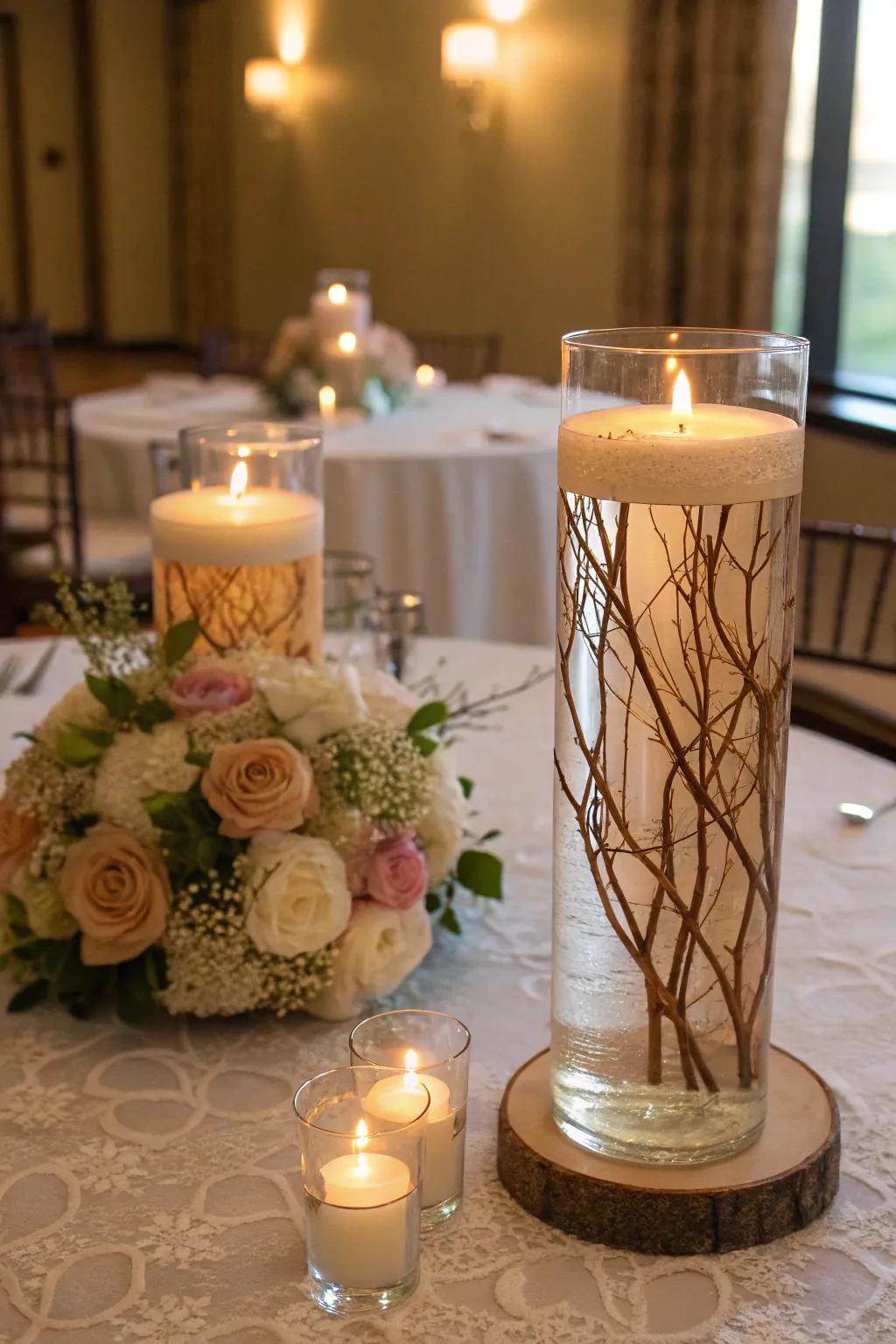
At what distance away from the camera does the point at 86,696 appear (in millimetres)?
979

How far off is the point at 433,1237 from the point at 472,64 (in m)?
6.02

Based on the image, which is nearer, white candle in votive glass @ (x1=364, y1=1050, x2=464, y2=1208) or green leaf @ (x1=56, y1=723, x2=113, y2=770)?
white candle in votive glass @ (x1=364, y1=1050, x2=464, y2=1208)

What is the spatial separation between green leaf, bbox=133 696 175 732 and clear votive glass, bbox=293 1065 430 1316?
1.05ft

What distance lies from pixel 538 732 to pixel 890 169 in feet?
12.0

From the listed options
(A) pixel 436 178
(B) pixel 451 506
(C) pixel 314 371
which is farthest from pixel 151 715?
(A) pixel 436 178

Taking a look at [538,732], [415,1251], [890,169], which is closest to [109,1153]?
[415,1251]

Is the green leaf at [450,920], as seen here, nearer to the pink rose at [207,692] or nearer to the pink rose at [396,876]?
the pink rose at [396,876]

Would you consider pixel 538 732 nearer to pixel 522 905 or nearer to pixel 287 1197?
pixel 522 905

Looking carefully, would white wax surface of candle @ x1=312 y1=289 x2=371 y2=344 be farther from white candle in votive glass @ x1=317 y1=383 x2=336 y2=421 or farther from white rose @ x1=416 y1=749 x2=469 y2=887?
white rose @ x1=416 y1=749 x2=469 y2=887

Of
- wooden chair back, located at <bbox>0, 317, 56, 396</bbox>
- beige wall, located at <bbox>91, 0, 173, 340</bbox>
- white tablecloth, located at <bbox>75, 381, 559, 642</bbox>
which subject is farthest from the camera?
beige wall, located at <bbox>91, 0, 173, 340</bbox>

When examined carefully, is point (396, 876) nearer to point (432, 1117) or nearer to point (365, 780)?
point (365, 780)

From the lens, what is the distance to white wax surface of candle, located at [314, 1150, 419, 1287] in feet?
2.14

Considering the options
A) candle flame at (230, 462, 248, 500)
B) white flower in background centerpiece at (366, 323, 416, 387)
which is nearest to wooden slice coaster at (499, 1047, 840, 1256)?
candle flame at (230, 462, 248, 500)

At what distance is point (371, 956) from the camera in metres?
0.90
